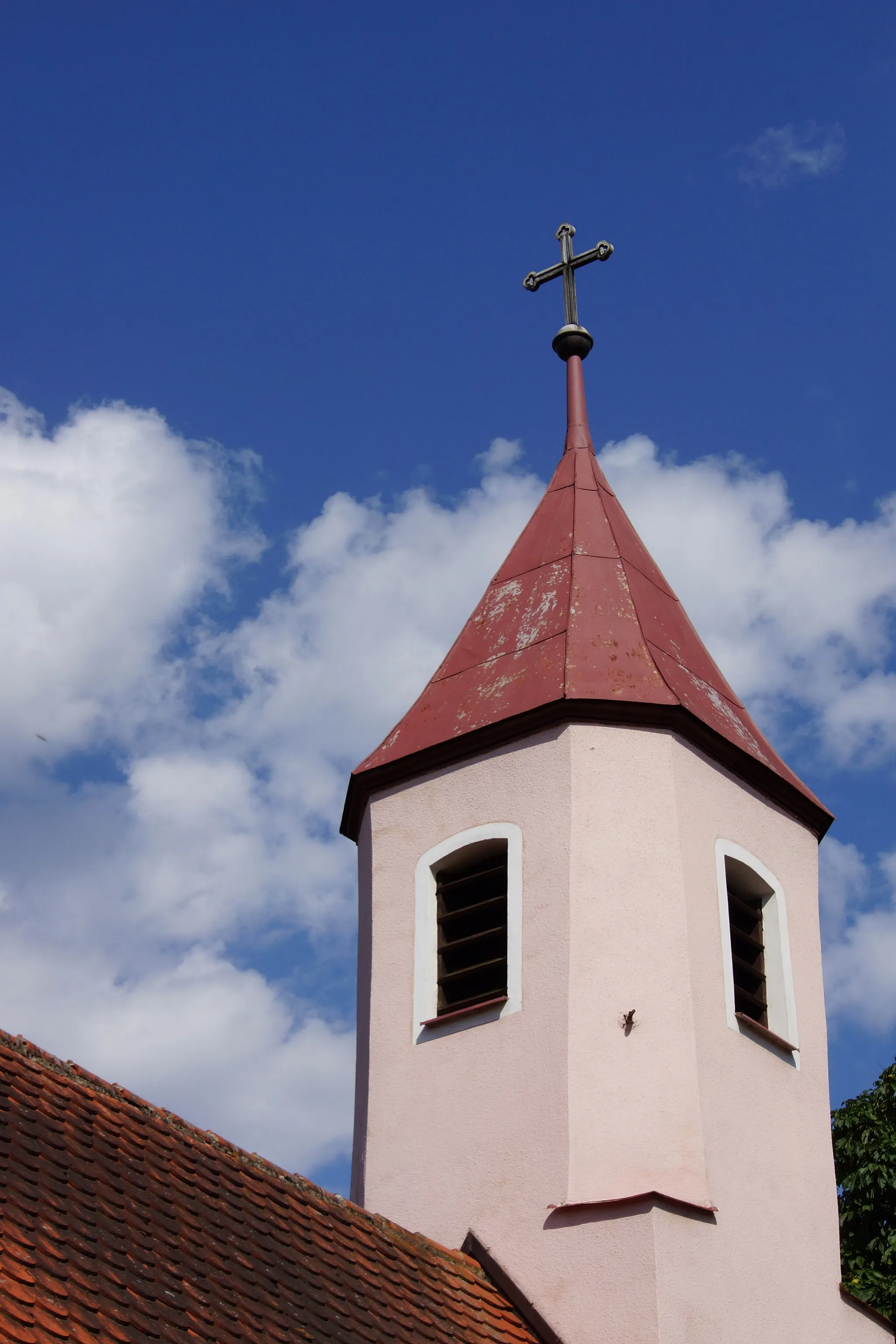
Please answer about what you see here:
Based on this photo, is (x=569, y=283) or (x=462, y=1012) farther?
(x=569, y=283)

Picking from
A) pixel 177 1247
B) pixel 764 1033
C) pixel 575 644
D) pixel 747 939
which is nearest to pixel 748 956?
pixel 747 939

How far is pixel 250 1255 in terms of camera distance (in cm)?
912

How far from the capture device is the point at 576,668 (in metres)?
12.6

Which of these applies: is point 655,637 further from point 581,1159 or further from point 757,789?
point 581,1159

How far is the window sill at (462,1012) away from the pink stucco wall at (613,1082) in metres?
0.12

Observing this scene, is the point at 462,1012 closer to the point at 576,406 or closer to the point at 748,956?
the point at 748,956

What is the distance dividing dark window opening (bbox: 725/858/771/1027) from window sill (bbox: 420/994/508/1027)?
5.23 feet

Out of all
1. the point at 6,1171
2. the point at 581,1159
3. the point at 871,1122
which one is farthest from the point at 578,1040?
the point at 871,1122

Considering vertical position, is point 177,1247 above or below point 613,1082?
below

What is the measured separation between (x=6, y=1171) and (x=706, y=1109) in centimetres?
440

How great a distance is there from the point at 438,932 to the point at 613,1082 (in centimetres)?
186

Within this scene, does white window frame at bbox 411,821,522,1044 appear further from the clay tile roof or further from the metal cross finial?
the metal cross finial

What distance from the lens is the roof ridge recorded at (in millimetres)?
9852

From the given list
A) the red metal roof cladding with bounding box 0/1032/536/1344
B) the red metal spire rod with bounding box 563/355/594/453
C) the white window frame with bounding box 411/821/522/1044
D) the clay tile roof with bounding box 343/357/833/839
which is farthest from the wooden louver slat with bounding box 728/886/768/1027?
the red metal spire rod with bounding box 563/355/594/453
